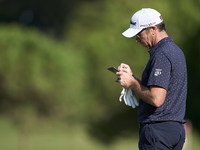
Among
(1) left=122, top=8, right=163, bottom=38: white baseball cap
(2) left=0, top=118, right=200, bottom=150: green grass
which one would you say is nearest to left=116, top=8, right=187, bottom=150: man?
(1) left=122, top=8, right=163, bottom=38: white baseball cap

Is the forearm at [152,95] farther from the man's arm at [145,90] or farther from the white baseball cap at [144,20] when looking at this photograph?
the white baseball cap at [144,20]

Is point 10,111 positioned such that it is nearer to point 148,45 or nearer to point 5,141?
point 5,141

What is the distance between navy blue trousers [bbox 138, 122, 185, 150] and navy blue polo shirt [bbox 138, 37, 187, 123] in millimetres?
46

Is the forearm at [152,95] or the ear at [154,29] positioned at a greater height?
the ear at [154,29]

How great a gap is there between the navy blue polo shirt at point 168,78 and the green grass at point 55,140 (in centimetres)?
1219

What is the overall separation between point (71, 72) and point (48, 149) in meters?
4.03

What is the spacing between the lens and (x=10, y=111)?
13469mm

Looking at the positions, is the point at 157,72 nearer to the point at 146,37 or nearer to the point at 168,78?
the point at 168,78

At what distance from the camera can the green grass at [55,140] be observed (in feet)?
50.2

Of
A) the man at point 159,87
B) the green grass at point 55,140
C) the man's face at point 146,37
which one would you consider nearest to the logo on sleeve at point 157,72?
the man at point 159,87

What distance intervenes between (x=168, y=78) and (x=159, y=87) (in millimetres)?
93

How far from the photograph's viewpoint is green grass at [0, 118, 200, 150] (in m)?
15.3

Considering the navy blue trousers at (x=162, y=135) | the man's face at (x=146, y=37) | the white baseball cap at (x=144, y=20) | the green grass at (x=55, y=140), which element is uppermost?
the white baseball cap at (x=144, y=20)

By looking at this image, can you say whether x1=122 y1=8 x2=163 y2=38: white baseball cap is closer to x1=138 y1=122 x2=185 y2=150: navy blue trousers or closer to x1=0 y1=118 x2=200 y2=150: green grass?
x1=138 y1=122 x2=185 y2=150: navy blue trousers
